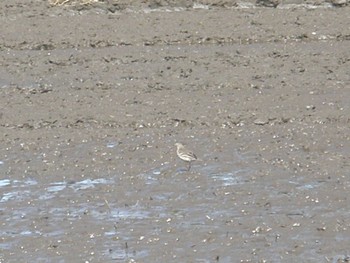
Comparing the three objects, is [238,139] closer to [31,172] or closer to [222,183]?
[222,183]

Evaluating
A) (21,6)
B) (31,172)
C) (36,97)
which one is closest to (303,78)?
(36,97)

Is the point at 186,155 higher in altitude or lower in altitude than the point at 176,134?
higher

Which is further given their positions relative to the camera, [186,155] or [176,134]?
[176,134]

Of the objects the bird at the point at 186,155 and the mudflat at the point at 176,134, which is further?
the bird at the point at 186,155

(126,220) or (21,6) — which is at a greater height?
(126,220)

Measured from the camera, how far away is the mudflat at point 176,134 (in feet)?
27.3

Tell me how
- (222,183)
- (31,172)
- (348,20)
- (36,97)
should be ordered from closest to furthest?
1. (222,183)
2. (31,172)
3. (36,97)
4. (348,20)

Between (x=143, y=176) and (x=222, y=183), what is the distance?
79 centimetres

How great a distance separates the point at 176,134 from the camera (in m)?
11.3

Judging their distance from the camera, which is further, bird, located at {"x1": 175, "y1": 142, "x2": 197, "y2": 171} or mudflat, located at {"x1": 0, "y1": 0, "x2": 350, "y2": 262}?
bird, located at {"x1": 175, "y1": 142, "x2": 197, "y2": 171}

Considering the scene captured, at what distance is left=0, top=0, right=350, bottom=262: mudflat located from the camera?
27.3ft

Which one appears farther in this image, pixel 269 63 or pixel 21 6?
pixel 21 6

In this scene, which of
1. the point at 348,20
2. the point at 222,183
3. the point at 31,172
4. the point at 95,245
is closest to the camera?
the point at 95,245

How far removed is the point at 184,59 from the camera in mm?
14633
